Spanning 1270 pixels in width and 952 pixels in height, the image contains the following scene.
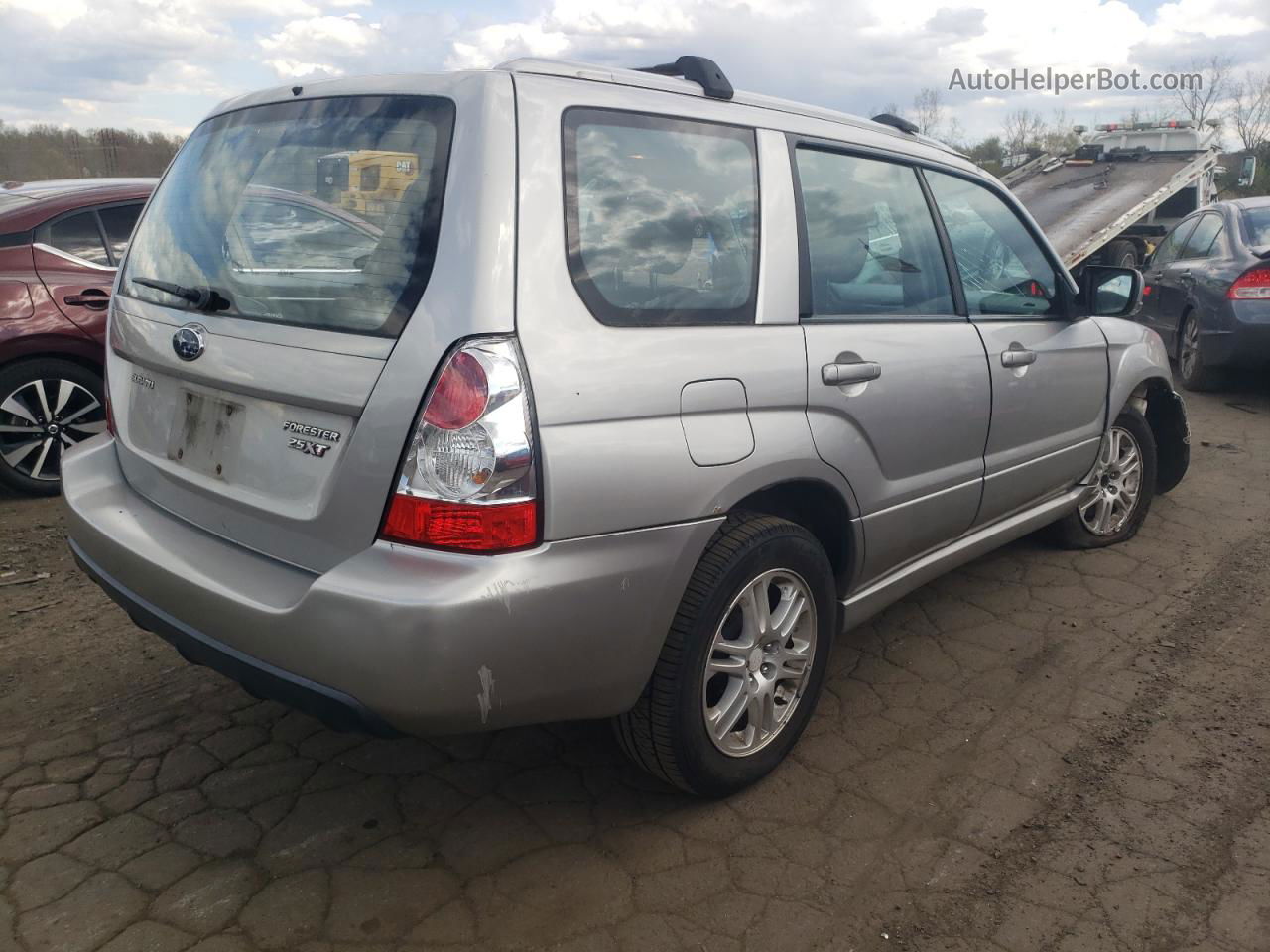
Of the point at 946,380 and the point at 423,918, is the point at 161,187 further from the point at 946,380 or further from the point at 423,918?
the point at 946,380

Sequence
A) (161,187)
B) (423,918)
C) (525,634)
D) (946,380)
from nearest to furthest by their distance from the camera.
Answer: (525,634) → (423,918) → (161,187) → (946,380)

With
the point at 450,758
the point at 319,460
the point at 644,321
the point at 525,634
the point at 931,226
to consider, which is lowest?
the point at 450,758

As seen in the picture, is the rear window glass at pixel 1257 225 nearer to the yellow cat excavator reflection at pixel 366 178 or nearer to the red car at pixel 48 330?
the yellow cat excavator reflection at pixel 366 178

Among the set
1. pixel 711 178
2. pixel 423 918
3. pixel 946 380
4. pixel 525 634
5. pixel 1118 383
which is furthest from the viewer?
pixel 1118 383

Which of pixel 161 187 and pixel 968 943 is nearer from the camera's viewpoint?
pixel 968 943

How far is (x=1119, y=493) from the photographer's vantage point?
4664mm

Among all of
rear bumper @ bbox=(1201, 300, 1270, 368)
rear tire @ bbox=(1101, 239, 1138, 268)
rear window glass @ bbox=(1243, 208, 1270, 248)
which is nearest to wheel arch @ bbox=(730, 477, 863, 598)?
rear bumper @ bbox=(1201, 300, 1270, 368)

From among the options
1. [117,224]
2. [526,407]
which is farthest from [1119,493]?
[117,224]

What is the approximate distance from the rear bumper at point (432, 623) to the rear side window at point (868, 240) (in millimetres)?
972

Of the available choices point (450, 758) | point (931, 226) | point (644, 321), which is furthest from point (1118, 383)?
point (450, 758)

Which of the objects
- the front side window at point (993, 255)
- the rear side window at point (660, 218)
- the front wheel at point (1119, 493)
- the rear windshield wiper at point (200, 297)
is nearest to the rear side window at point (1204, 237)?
the front wheel at point (1119, 493)

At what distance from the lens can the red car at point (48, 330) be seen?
5.02 metres

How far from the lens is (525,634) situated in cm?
209

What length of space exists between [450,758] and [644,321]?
1441 millimetres
